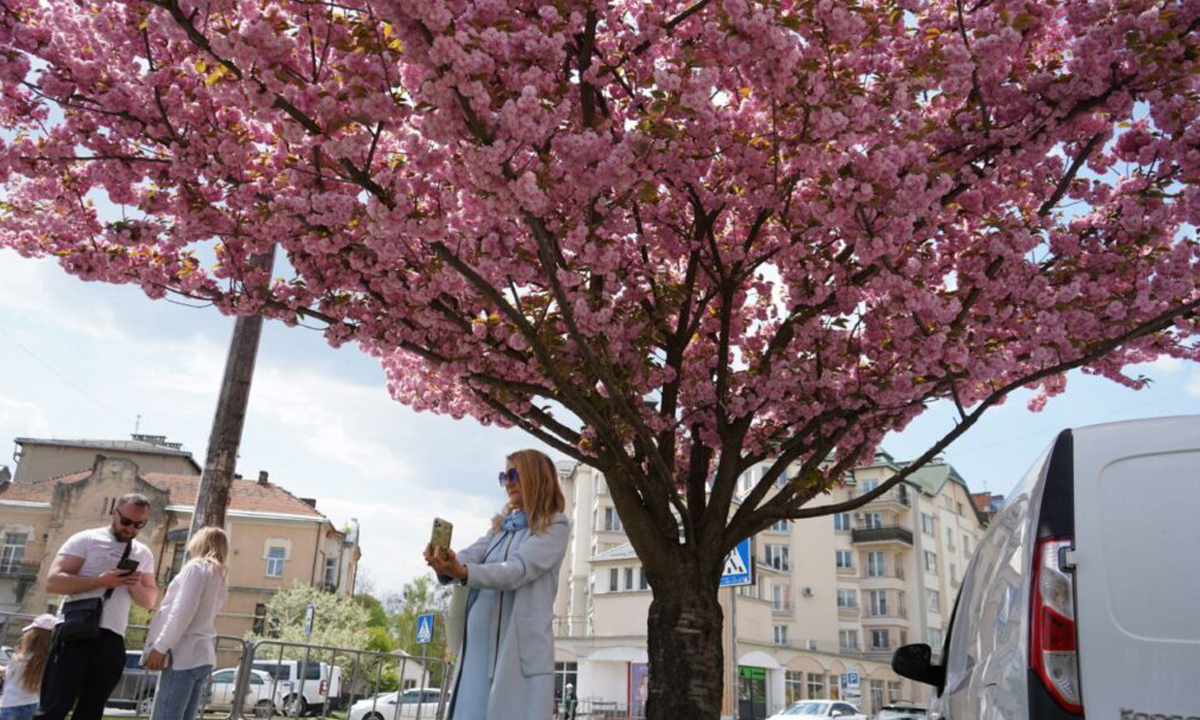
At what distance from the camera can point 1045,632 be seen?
245 cm

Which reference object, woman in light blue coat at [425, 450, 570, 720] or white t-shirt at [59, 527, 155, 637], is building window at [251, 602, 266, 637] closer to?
white t-shirt at [59, 527, 155, 637]

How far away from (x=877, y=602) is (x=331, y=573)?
122ft

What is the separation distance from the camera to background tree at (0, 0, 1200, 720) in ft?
19.6

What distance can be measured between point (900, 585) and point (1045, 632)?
63618 mm

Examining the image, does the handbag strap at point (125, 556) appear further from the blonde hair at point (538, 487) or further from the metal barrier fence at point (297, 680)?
the blonde hair at point (538, 487)

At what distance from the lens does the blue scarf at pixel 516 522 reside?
16.0ft

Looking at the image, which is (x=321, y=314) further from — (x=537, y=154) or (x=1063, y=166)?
(x=1063, y=166)

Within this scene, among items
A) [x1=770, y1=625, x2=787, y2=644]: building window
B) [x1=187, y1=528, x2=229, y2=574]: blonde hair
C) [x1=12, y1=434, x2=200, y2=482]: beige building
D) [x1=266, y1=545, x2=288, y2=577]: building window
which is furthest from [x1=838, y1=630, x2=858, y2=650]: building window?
[x1=187, y1=528, x2=229, y2=574]: blonde hair

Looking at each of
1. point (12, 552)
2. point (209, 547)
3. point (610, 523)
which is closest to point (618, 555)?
point (610, 523)

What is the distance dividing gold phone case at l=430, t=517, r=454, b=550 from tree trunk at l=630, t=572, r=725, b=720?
4.08 meters

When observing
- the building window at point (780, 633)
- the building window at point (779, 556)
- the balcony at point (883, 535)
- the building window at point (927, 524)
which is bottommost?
the building window at point (780, 633)

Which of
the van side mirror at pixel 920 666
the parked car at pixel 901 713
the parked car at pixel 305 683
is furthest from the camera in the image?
the parked car at pixel 901 713

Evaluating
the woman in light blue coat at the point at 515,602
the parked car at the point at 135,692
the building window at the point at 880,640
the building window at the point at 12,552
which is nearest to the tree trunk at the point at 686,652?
the woman in light blue coat at the point at 515,602

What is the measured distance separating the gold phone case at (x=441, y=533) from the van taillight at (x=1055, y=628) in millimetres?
2621
